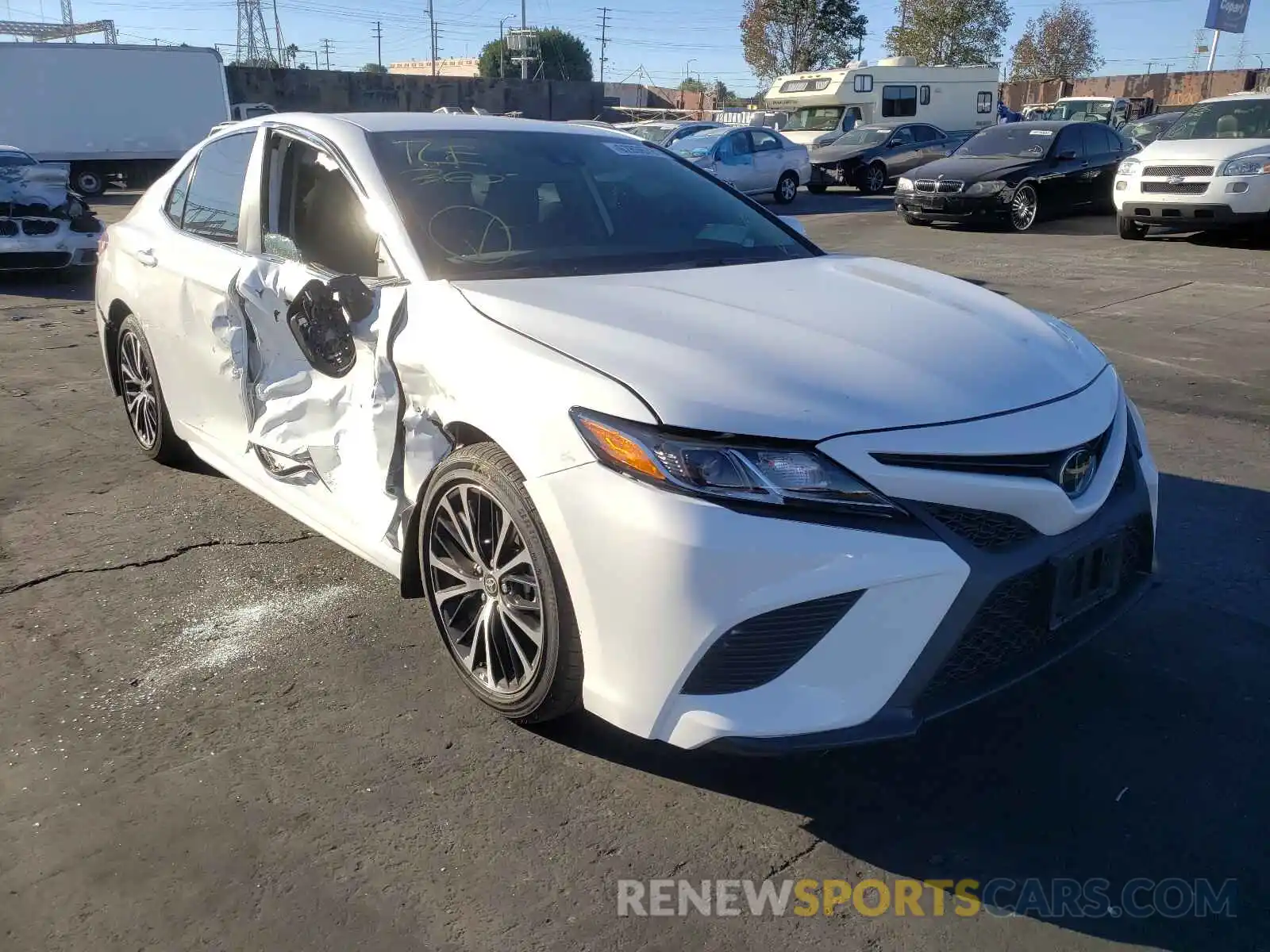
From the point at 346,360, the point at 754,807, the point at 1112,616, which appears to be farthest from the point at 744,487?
the point at 346,360

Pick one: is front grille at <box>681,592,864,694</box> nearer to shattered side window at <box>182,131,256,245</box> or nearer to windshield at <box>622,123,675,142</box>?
shattered side window at <box>182,131,256,245</box>

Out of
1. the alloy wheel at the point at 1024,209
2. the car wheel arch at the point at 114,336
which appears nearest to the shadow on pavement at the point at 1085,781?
the car wheel arch at the point at 114,336

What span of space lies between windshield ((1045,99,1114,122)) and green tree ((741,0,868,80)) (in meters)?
23.5

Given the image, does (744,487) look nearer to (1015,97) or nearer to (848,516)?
(848,516)

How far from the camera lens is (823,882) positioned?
240 cm

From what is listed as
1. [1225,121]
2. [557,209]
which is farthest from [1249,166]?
[557,209]

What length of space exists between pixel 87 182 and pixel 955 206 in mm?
19515

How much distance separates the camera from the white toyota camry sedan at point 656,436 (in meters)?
2.32

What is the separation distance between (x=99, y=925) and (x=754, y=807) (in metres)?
1.46

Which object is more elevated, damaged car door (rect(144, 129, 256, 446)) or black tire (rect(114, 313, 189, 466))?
damaged car door (rect(144, 129, 256, 446))

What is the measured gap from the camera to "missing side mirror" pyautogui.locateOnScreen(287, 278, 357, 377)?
3359mm

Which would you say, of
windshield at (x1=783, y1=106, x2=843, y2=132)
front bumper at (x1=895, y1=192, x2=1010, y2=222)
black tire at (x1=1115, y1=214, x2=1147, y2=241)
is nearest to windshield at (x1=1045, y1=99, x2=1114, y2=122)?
windshield at (x1=783, y1=106, x2=843, y2=132)

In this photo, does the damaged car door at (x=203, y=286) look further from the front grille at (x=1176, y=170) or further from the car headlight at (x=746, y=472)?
the front grille at (x=1176, y=170)

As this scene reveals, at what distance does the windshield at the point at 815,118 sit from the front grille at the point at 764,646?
25.0 meters
